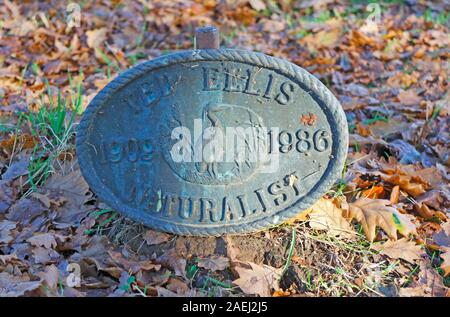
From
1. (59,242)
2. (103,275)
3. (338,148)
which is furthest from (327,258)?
(59,242)

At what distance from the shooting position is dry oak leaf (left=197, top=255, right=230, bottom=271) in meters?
2.79

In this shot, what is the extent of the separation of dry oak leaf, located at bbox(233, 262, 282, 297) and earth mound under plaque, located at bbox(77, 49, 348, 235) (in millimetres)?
192

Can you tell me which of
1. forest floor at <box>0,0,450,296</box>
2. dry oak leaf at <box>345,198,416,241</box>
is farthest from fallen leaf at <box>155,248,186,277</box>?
dry oak leaf at <box>345,198,416,241</box>

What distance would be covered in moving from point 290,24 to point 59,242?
3.94 metres

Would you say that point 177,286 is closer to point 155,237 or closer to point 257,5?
point 155,237

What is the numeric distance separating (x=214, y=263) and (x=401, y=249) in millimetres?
929

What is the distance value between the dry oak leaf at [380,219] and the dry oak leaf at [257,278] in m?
0.52

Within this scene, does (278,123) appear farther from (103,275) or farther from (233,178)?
(103,275)

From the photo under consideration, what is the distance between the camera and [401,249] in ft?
9.61

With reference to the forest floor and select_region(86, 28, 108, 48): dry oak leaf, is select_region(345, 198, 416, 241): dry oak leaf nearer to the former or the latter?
the forest floor

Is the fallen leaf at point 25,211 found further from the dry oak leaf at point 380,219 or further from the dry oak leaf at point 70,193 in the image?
the dry oak leaf at point 380,219

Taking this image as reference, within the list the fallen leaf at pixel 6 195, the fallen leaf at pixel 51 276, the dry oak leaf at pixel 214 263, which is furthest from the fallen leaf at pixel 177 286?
the fallen leaf at pixel 6 195

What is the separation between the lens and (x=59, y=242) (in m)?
2.94

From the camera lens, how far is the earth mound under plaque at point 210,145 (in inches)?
110
